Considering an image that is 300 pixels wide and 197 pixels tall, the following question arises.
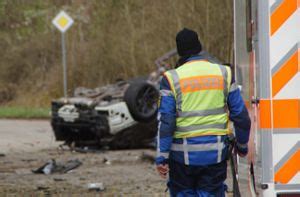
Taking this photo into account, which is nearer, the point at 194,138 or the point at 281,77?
the point at 281,77

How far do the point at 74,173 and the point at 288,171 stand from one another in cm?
711

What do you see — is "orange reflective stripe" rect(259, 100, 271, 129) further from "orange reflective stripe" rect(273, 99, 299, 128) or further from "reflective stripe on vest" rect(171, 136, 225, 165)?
"reflective stripe on vest" rect(171, 136, 225, 165)

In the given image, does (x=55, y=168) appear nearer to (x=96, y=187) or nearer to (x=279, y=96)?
(x=96, y=187)

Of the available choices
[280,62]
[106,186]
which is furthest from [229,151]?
[106,186]

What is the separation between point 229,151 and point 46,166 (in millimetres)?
6934

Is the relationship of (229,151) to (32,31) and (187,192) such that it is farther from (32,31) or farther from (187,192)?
Result: (32,31)

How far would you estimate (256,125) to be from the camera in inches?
233

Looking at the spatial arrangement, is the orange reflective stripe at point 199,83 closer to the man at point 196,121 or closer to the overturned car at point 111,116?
the man at point 196,121

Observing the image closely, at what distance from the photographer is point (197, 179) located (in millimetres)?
5930

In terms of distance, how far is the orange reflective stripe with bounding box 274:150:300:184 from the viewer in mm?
5566

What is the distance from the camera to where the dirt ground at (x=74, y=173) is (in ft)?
33.2

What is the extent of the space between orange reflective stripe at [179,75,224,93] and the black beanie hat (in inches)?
7.9

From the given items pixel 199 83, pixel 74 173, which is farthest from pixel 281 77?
pixel 74 173

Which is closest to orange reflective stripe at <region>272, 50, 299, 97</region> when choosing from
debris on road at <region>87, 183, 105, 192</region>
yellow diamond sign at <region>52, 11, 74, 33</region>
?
debris on road at <region>87, 183, 105, 192</region>
